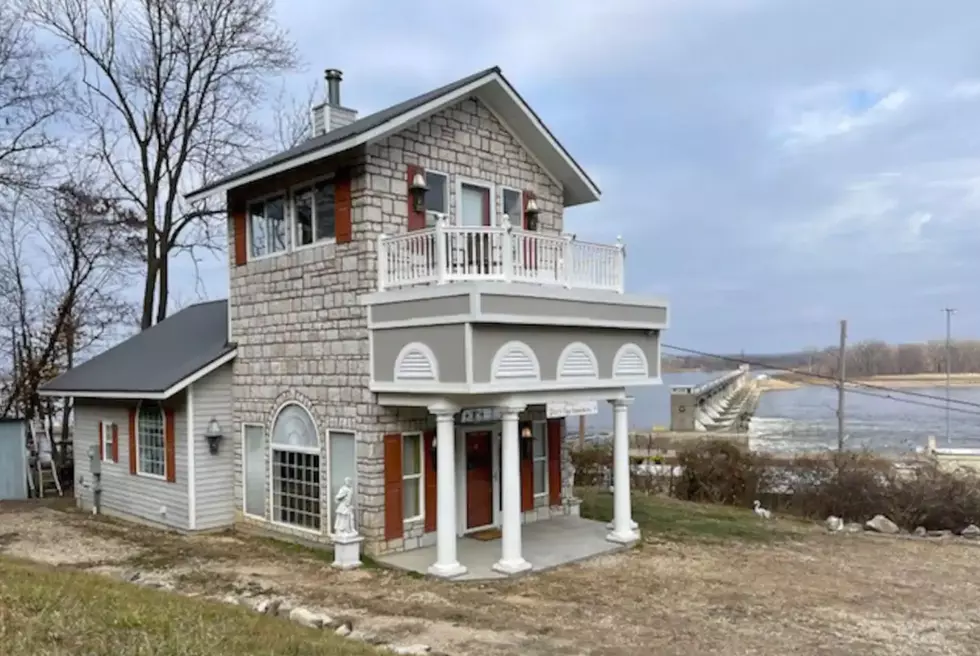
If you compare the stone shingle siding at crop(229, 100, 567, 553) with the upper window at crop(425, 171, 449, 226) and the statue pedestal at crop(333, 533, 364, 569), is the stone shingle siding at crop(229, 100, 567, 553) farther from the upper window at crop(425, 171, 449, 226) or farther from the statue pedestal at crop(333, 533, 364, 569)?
the statue pedestal at crop(333, 533, 364, 569)

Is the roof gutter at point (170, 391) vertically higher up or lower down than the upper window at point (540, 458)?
higher up

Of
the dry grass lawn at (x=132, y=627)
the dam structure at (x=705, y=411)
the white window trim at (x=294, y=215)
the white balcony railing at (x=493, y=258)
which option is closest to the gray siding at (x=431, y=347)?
the white balcony railing at (x=493, y=258)

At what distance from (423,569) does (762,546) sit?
17.5 feet

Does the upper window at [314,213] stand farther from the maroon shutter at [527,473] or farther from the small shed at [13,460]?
the small shed at [13,460]

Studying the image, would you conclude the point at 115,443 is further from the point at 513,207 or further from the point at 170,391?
the point at 513,207

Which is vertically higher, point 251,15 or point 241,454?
point 251,15

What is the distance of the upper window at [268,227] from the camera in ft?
39.4

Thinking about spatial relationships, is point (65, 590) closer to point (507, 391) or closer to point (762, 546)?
Answer: point (507, 391)

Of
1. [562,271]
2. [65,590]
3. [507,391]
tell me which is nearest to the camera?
[65,590]

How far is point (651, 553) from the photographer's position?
10750mm

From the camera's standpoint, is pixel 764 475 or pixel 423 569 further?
pixel 764 475

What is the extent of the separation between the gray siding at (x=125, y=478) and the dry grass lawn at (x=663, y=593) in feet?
1.79

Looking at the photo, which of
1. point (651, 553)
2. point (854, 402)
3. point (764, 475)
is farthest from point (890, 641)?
point (854, 402)

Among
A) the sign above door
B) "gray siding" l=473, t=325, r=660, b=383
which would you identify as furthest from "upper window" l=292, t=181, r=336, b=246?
the sign above door
